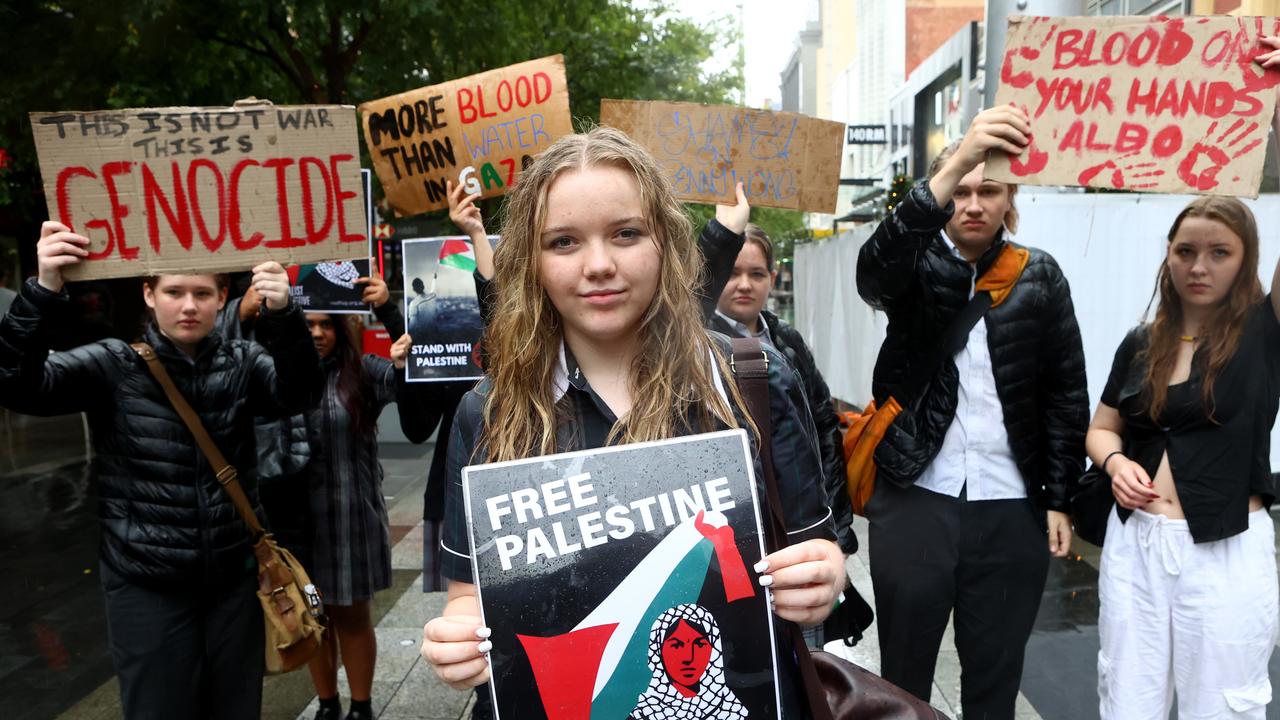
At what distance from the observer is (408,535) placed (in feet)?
22.5

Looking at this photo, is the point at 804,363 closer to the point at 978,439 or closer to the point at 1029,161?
the point at 978,439

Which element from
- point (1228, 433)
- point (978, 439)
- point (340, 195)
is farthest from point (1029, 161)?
point (340, 195)

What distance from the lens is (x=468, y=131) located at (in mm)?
3953

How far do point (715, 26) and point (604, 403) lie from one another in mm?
19689

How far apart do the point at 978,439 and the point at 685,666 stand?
5.75 feet

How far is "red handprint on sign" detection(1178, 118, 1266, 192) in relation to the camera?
240 centimetres

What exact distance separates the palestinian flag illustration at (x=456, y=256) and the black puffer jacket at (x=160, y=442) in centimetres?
128

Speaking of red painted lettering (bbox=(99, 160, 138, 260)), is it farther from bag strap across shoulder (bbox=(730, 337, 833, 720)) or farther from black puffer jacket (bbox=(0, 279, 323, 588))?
bag strap across shoulder (bbox=(730, 337, 833, 720))

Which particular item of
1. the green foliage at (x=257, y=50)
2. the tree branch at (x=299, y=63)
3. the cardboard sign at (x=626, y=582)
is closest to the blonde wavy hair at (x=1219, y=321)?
the cardboard sign at (x=626, y=582)

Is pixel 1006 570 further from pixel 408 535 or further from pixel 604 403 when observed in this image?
pixel 408 535

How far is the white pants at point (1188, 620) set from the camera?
2.73 metres

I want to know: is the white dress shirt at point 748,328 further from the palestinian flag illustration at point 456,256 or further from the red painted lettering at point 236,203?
the red painted lettering at point 236,203

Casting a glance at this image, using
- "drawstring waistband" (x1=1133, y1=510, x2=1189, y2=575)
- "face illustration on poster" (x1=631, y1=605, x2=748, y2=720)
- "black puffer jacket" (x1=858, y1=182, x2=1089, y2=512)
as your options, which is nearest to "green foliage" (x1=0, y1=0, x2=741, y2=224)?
"black puffer jacket" (x1=858, y1=182, x2=1089, y2=512)

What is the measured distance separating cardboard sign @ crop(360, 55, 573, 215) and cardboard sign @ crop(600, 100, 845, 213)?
36cm
